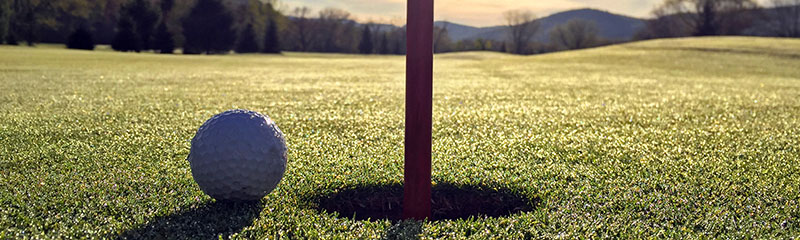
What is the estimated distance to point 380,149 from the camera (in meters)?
4.50

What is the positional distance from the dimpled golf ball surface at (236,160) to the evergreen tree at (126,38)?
178 feet

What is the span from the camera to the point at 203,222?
2.53 m

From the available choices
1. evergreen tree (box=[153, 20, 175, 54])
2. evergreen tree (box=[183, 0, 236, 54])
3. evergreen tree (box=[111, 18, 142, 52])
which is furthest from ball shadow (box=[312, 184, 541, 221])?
evergreen tree (box=[183, 0, 236, 54])

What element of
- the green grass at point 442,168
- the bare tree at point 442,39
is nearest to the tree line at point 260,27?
the bare tree at point 442,39

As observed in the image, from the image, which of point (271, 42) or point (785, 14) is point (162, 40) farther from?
point (785, 14)

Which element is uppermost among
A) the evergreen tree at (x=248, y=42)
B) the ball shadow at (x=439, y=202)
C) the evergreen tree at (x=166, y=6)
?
the evergreen tree at (x=166, y=6)

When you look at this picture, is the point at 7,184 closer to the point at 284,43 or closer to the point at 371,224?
the point at 371,224

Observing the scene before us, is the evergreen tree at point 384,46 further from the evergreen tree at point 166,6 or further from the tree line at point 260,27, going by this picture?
the evergreen tree at point 166,6

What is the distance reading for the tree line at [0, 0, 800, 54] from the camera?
5200 centimetres

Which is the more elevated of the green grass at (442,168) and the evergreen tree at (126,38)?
the evergreen tree at (126,38)

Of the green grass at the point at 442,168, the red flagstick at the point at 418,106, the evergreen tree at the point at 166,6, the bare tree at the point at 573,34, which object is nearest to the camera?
the red flagstick at the point at 418,106

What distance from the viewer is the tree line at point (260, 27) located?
52000mm

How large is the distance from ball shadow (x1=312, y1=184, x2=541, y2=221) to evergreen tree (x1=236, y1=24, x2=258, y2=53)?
197 ft

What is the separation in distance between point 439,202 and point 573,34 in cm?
9036
